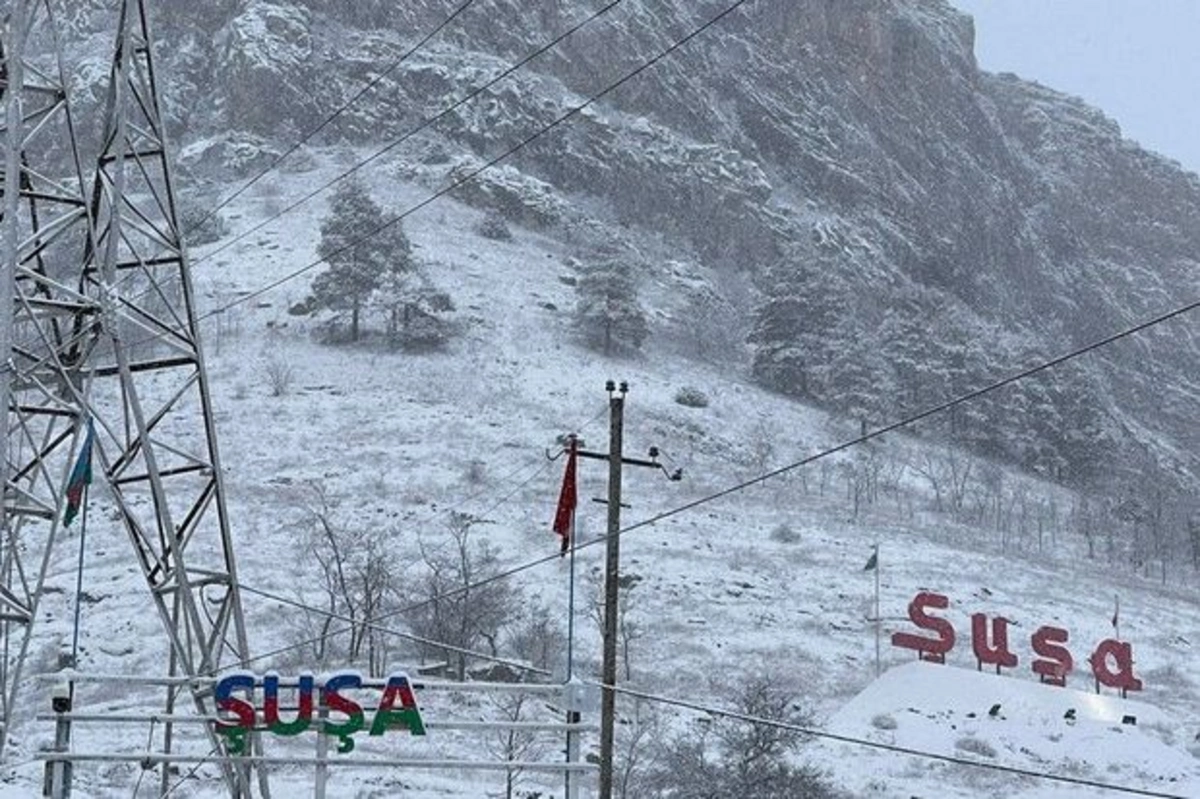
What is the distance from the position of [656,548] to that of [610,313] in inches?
1161

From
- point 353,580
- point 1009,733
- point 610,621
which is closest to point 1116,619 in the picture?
point 1009,733

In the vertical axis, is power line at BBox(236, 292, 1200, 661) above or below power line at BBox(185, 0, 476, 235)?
below

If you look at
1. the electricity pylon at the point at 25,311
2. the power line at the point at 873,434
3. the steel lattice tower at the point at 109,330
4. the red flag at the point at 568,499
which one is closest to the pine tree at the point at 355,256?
the power line at the point at 873,434

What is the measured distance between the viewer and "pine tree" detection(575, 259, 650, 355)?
8350cm

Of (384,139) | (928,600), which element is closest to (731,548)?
(928,600)

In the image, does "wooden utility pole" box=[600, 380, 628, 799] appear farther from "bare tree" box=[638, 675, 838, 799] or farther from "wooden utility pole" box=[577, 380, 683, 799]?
"bare tree" box=[638, 675, 838, 799]

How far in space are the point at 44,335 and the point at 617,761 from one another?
22.4 m

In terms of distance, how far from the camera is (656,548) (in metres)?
55.6

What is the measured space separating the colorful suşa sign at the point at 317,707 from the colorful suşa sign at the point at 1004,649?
33564mm

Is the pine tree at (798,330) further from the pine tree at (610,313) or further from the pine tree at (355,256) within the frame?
the pine tree at (355,256)

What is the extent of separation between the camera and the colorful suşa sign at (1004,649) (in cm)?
4622

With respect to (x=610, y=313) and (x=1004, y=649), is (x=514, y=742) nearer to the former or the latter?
(x=1004, y=649)

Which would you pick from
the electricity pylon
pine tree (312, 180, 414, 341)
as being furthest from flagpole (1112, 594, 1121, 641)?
the electricity pylon

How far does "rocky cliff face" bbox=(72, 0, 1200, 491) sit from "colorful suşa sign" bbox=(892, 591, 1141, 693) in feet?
136
